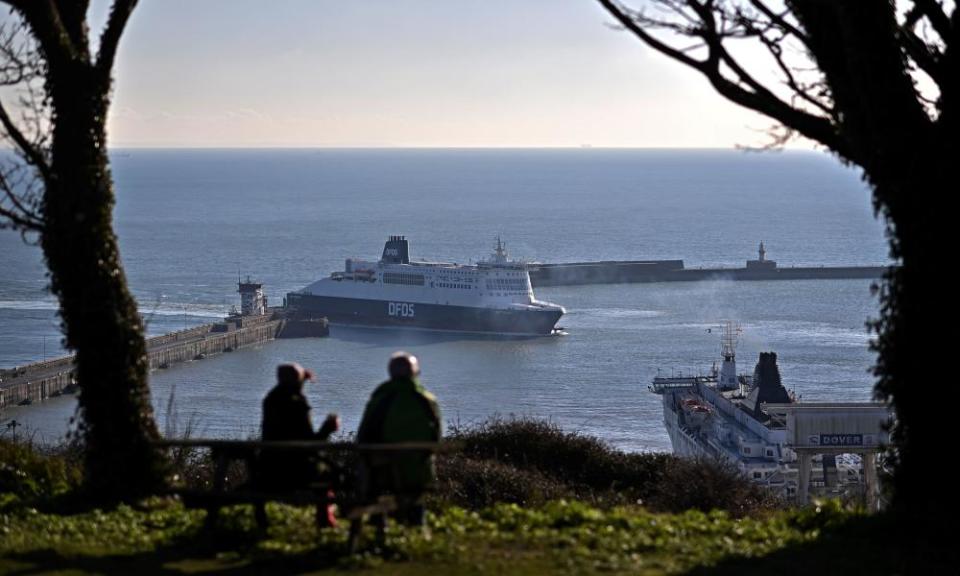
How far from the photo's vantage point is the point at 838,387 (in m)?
31.4

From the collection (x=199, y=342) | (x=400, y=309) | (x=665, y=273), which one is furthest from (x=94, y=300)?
(x=665, y=273)

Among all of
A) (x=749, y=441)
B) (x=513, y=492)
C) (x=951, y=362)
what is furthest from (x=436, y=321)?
(x=951, y=362)

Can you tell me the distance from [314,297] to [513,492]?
4243 centimetres

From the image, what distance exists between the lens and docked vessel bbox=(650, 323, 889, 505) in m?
17.8

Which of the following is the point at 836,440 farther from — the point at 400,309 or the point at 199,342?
the point at 400,309

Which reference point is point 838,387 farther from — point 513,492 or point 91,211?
point 91,211

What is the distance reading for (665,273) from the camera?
194 feet

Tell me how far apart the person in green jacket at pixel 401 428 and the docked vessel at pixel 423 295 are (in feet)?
136


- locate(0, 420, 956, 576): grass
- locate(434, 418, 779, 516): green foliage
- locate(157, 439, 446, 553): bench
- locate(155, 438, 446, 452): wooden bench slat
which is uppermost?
locate(155, 438, 446, 452): wooden bench slat

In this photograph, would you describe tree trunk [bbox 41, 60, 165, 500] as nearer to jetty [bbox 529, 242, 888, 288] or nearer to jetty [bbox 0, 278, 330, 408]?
jetty [bbox 0, 278, 330, 408]

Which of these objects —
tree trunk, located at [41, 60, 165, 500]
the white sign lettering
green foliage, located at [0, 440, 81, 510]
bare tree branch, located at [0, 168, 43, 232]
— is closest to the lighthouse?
the white sign lettering

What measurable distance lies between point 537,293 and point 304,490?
5041cm

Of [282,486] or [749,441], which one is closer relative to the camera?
[282,486]

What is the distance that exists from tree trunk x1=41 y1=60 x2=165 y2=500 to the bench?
603 millimetres
